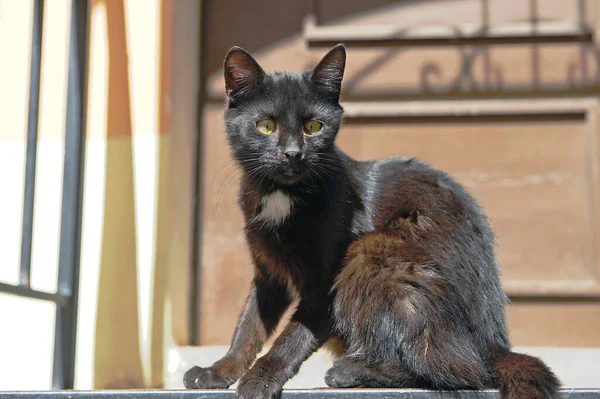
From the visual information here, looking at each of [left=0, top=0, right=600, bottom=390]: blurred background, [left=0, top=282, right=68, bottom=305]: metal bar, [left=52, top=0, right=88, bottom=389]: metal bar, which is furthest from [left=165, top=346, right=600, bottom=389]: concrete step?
[left=0, top=282, right=68, bottom=305]: metal bar

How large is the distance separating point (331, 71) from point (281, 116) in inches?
9.5

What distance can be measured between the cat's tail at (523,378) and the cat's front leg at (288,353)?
1.69ft

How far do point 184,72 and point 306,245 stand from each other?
158cm

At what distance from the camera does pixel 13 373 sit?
299 cm

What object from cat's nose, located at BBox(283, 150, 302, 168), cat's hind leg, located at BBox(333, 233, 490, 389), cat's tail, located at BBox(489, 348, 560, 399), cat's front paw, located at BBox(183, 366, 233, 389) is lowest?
cat's front paw, located at BBox(183, 366, 233, 389)

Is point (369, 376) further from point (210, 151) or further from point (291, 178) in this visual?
point (210, 151)

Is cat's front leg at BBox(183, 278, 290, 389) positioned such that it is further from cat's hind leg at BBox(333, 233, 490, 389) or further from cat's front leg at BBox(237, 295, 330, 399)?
cat's hind leg at BBox(333, 233, 490, 389)

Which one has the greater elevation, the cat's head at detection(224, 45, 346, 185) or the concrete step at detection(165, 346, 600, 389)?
the cat's head at detection(224, 45, 346, 185)

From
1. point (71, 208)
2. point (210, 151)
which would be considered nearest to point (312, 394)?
point (71, 208)

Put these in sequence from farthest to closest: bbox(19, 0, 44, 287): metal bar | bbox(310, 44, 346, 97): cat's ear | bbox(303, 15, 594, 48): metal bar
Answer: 1. bbox(303, 15, 594, 48): metal bar
2. bbox(19, 0, 44, 287): metal bar
3. bbox(310, 44, 346, 97): cat's ear

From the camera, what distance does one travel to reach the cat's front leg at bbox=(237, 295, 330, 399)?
1905 mm

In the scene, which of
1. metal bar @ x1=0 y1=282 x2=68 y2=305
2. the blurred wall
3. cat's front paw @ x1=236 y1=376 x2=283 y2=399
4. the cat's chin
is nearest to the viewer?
cat's front paw @ x1=236 y1=376 x2=283 y2=399

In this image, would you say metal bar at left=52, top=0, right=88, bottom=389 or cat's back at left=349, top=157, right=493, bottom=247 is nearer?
cat's back at left=349, top=157, right=493, bottom=247

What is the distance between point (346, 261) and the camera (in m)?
2.09
